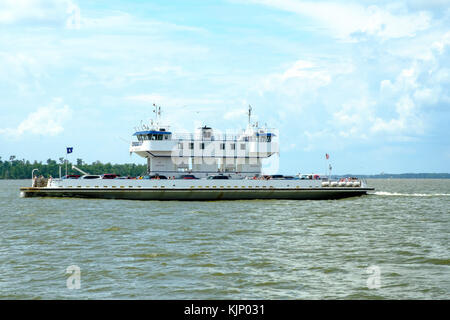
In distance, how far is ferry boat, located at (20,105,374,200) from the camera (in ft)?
153

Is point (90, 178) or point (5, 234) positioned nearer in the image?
point (5, 234)

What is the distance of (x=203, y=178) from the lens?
50.8 metres

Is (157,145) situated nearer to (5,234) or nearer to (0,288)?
(5,234)

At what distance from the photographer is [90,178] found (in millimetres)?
48062

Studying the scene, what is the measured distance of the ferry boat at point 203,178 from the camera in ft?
153

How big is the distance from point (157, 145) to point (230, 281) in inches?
1493
